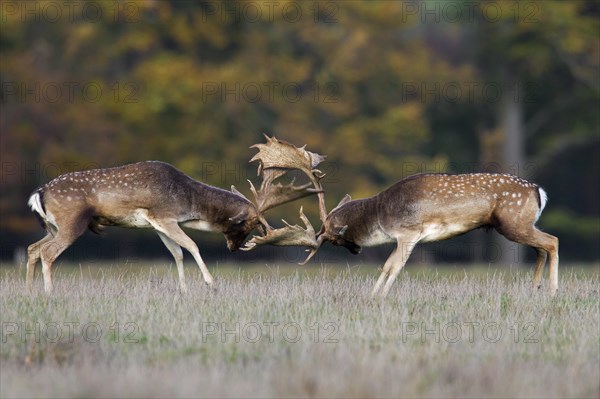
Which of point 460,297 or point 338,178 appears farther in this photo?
point 338,178

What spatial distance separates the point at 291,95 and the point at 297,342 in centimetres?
2108

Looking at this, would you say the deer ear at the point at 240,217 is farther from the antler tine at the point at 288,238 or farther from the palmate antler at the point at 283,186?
the antler tine at the point at 288,238

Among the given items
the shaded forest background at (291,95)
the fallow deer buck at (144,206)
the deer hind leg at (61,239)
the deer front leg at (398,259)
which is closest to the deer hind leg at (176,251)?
the fallow deer buck at (144,206)

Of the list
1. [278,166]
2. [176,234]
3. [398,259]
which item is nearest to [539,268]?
[398,259]

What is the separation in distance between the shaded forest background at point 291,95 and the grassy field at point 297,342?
14.6 m

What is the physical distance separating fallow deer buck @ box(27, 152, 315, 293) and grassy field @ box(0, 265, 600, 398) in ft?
1.88

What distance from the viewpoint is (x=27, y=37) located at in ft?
96.2

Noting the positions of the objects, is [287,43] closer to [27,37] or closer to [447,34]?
[27,37]

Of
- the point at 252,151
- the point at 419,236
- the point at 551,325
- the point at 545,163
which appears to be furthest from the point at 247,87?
the point at 551,325

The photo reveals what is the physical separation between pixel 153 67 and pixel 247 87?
2.50 meters

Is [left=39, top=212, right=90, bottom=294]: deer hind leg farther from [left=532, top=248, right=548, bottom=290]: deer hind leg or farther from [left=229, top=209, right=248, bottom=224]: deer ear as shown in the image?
[left=532, top=248, right=548, bottom=290]: deer hind leg

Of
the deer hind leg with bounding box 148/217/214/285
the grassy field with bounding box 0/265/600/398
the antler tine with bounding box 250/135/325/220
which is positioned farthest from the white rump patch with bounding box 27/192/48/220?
the antler tine with bounding box 250/135/325/220

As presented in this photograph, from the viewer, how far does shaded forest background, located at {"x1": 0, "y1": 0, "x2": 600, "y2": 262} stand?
26750mm

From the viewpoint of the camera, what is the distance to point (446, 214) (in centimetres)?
1236
